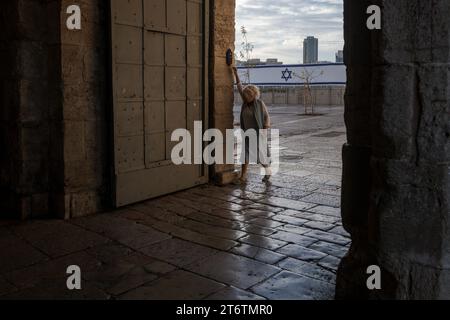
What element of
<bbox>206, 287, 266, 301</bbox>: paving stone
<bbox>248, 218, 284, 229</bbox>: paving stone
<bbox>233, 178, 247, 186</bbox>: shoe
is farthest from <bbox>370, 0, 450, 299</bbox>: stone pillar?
<bbox>233, 178, 247, 186</bbox>: shoe

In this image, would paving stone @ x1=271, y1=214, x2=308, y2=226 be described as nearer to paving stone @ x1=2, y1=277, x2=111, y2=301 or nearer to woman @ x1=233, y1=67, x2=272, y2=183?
woman @ x1=233, y1=67, x2=272, y2=183

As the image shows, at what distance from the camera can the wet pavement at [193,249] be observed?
325cm

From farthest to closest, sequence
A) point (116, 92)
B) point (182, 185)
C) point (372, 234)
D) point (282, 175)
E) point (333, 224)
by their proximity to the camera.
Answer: point (282, 175) → point (182, 185) → point (116, 92) → point (333, 224) → point (372, 234)

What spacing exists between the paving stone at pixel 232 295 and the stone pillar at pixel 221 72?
352cm

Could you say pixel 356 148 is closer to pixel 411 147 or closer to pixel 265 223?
pixel 411 147

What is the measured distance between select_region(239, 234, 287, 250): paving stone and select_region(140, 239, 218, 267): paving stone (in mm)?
400

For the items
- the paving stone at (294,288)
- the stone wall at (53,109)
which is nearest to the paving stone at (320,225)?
the paving stone at (294,288)

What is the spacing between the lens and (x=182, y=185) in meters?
6.21

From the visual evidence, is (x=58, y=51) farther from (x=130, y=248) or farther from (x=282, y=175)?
(x=282, y=175)

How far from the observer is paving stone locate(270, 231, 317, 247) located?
420cm

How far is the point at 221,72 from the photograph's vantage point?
6645mm

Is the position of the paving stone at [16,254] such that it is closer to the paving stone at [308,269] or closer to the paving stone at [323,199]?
the paving stone at [308,269]

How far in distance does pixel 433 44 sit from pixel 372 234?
3.74ft

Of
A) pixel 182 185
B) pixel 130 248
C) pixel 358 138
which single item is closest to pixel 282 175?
pixel 182 185
